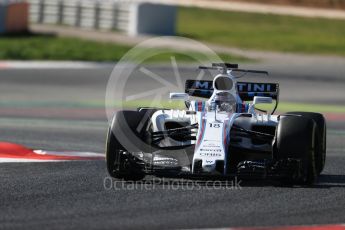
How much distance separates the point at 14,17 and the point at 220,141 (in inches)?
973

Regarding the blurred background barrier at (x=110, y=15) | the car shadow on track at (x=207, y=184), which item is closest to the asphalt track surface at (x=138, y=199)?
the car shadow on track at (x=207, y=184)

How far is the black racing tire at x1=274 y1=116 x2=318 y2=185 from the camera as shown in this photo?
10711mm

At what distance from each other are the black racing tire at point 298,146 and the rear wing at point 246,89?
116 cm

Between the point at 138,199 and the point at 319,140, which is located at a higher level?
the point at 319,140

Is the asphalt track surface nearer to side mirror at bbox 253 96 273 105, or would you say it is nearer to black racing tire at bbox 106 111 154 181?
black racing tire at bbox 106 111 154 181

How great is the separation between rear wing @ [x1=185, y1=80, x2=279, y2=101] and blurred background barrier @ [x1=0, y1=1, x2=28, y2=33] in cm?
2236

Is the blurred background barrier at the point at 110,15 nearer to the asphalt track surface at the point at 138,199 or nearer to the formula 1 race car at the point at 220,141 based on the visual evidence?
the asphalt track surface at the point at 138,199

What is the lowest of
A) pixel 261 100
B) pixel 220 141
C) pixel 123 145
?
pixel 123 145

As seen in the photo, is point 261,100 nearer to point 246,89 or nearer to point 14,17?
point 246,89

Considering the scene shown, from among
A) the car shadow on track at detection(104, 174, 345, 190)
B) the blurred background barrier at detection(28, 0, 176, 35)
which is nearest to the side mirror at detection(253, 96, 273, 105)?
the car shadow on track at detection(104, 174, 345, 190)

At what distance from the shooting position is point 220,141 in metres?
10.7

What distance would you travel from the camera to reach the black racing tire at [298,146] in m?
10.7

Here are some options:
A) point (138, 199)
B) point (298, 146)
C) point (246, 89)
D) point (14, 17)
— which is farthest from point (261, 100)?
point (14, 17)

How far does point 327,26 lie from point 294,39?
681 cm
